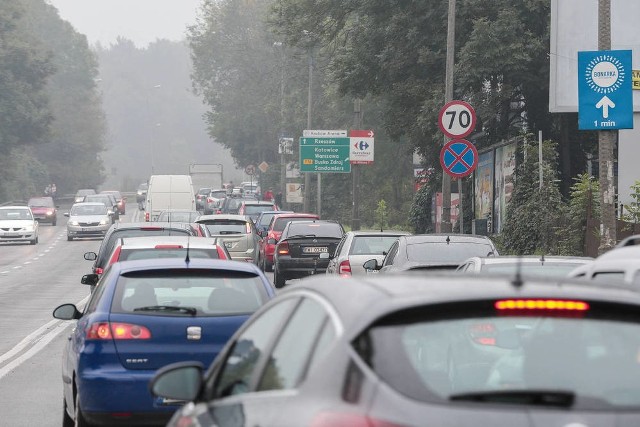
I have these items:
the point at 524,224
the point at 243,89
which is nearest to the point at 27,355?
the point at 524,224

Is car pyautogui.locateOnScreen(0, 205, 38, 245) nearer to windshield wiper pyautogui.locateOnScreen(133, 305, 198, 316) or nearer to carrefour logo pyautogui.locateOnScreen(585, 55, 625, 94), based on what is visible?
carrefour logo pyautogui.locateOnScreen(585, 55, 625, 94)

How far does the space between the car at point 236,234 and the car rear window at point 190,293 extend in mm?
21611

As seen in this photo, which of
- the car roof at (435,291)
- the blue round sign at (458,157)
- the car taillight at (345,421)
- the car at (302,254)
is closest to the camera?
the car taillight at (345,421)

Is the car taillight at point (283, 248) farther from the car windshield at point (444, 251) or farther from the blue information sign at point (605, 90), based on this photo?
the car windshield at point (444, 251)

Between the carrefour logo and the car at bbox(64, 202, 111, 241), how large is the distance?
40547mm

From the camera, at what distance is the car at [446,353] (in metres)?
3.95

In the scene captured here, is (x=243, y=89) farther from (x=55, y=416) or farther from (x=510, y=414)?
(x=510, y=414)

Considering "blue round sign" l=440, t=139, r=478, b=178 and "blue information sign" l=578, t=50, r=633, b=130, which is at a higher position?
"blue information sign" l=578, t=50, r=633, b=130

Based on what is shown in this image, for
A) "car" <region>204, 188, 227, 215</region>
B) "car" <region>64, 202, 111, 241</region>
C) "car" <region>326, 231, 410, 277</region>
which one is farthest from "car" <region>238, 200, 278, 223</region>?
"car" <region>204, 188, 227, 215</region>

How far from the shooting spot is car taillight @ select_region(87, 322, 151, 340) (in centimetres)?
945

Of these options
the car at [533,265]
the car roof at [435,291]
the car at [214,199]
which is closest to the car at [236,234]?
the car at [533,265]

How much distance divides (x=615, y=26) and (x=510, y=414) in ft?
98.7

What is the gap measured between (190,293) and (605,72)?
11.5 m

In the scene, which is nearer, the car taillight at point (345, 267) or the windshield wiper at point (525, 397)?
the windshield wiper at point (525, 397)
